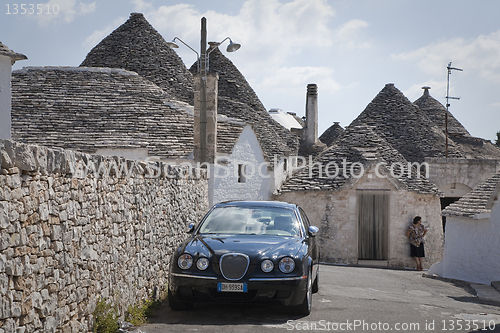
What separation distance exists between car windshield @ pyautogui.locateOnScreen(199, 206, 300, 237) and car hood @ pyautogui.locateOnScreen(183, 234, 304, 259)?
11.2 inches

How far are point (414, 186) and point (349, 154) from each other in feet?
10.3

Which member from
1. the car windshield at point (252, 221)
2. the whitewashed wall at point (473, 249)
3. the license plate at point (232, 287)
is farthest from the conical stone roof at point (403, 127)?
the license plate at point (232, 287)

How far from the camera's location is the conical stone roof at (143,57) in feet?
93.9

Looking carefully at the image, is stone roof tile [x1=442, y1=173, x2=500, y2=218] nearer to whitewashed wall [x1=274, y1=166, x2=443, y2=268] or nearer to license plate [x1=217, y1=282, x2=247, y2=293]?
whitewashed wall [x1=274, y1=166, x2=443, y2=268]

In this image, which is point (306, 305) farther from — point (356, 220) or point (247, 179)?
point (247, 179)

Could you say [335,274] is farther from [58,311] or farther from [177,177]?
[58,311]

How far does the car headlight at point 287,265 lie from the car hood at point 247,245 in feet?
0.22

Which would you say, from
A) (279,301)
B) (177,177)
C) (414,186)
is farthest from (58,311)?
(414,186)

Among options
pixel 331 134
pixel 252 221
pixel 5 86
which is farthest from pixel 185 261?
pixel 331 134

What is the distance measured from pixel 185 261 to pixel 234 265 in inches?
25.8

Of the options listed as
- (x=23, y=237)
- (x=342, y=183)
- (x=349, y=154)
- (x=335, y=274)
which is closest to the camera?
(x=23, y=237)

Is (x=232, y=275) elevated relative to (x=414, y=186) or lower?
lower

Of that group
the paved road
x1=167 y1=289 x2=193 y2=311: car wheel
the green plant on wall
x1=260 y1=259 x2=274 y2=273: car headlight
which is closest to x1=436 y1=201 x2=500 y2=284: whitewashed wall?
the paved road

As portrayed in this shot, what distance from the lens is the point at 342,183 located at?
66.0ft
